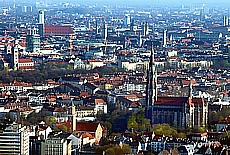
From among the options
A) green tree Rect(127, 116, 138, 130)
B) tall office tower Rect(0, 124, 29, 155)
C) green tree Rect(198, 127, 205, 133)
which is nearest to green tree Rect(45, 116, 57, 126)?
green tree Rect(127, 116, 138, 130)

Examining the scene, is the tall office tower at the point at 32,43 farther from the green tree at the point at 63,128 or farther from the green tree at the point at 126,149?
the green tree at the point at 126,149

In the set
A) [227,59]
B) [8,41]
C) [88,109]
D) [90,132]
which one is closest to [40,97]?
[88,109]

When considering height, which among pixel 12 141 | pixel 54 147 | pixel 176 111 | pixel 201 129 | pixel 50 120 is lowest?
pixel 50 120

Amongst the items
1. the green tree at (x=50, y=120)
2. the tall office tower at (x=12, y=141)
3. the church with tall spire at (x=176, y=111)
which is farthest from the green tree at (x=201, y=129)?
the tall office tower at (x=12, y=141)

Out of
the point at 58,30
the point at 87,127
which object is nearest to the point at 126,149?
the point at 87,127

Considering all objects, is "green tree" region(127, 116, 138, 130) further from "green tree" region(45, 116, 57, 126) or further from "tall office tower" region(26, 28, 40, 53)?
"tall office tower" region(26, 28, 40, 53)

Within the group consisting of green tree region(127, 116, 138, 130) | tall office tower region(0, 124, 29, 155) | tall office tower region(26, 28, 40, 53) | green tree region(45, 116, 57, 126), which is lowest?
tall office tower region(26, 28, 40, 53)

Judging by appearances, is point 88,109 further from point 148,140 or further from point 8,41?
point 8,41

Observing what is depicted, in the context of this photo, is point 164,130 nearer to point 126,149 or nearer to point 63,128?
point 63,128
